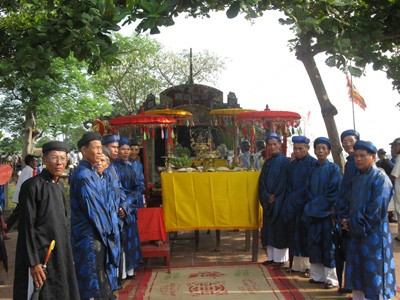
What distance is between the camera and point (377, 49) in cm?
672

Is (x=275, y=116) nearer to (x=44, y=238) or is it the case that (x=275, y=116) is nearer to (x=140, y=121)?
(x=140, y=121)

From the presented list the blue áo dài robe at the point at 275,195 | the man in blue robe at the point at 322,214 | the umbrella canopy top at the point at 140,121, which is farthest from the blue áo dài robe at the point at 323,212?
the umbrella canopy top at the point at 140,121

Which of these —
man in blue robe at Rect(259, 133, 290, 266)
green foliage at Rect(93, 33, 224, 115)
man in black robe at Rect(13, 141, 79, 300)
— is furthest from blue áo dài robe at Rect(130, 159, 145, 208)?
green foliage at Rect(93, 33, 224, 115)

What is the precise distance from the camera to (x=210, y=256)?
745 cm

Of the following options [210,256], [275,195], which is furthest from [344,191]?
[210,256]

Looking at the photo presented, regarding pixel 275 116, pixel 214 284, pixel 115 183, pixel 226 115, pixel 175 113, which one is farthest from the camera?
pixel 226 115

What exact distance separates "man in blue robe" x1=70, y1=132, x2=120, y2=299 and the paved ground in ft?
5.98

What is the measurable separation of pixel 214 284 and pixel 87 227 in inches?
88.6

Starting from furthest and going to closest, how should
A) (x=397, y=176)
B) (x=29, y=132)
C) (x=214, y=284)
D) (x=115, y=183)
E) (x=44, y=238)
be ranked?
1. (x=29, y=132)
2. (x=397, y=176)
3. (x=214, y=284)
4. (x=115, y=183)
5. (x=44, y=238)

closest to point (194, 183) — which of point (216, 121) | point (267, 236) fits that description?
point (267, 236)

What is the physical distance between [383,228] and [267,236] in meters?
2.49

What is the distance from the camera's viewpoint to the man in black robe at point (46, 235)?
11.4 feet

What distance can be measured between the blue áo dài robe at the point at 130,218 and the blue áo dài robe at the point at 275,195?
1.86 meters

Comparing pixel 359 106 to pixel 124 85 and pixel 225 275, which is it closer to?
pixel 225 275
